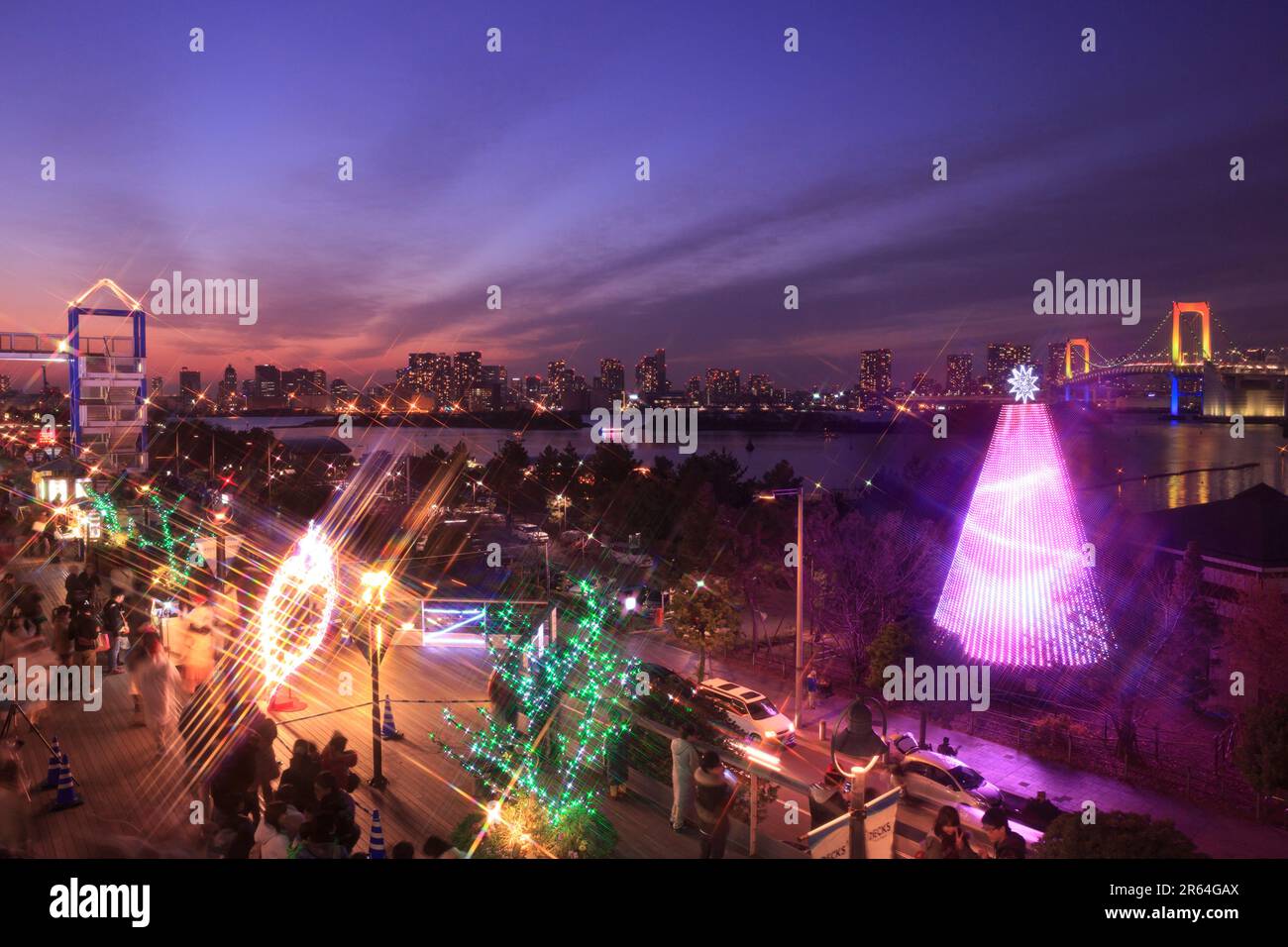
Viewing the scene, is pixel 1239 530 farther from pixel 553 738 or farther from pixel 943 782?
pixel 553 738

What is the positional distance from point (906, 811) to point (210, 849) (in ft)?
22.7

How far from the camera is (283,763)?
7898mm

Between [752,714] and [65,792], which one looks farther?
[752,714]

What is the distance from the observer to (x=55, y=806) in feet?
21.2

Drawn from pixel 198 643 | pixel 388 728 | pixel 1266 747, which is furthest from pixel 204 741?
pixel 1266 747

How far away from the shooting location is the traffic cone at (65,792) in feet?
21.2

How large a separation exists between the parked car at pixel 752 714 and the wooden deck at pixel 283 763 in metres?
3.38

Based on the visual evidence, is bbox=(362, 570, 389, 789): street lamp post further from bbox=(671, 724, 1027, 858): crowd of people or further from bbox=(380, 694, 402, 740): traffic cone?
bbox=(671, 724, 1027, 858): crowd of people

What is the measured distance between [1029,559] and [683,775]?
6440 mm
